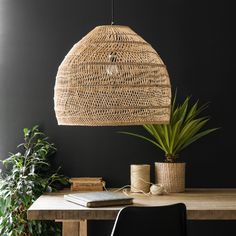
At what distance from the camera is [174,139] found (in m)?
4.19

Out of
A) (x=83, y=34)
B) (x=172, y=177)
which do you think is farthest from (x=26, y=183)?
(x=83, y=34)

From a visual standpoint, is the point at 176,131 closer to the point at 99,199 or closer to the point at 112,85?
the point at 99,199

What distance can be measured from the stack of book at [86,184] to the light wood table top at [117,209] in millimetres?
357

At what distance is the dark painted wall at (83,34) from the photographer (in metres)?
4.42

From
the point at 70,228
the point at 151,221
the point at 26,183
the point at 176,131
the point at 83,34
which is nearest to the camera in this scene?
the point at 151,221

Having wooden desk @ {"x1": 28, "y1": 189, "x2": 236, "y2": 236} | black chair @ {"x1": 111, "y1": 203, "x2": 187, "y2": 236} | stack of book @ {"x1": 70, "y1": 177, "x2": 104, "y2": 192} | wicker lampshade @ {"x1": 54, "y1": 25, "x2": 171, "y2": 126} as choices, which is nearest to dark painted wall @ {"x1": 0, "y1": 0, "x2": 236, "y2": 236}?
stack of book @ {"x1": 70, "y1": 177, "x2": 104, "y2": 192}

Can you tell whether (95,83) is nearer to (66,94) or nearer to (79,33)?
(66,94)

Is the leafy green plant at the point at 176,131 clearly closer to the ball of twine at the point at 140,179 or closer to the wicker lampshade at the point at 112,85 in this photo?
the ball of twine at the point at 140,179

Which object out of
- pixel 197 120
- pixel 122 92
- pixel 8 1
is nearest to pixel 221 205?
pixel 197 120

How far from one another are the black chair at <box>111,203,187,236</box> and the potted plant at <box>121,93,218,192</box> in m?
1.04

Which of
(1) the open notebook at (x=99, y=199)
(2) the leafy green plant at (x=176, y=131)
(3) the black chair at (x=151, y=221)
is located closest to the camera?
(3) the black chair at (x=151, y=221)

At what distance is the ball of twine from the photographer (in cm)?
412

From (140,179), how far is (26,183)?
787mm

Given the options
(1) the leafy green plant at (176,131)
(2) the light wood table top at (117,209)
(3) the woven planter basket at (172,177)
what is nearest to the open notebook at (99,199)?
(2) the light wood table top at (117,209)
